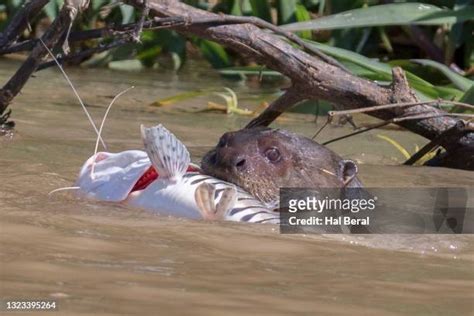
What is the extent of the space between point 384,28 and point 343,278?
175 inches

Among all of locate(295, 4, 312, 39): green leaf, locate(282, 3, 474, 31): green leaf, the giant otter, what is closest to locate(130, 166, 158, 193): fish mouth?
the giant otter

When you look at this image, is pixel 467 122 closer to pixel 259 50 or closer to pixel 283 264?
pixel 259 50

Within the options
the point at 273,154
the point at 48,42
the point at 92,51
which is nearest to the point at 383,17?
the point at 92,51

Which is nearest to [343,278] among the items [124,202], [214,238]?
[214,238]

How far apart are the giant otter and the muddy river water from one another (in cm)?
21

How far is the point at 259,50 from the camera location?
13.2ft

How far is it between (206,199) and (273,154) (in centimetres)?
30

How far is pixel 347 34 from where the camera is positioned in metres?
6.46

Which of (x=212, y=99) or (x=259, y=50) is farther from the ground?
(x=259, y=50)

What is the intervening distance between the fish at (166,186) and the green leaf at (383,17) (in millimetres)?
1624

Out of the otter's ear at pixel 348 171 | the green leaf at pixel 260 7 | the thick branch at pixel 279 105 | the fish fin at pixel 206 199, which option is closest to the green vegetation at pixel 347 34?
the green leaf at pixel 260 7

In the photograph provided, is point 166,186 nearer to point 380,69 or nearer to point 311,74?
point 311,74

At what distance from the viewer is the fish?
3082mm

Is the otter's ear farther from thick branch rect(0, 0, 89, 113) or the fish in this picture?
thick branch rect(0, 0, 89, 113)
